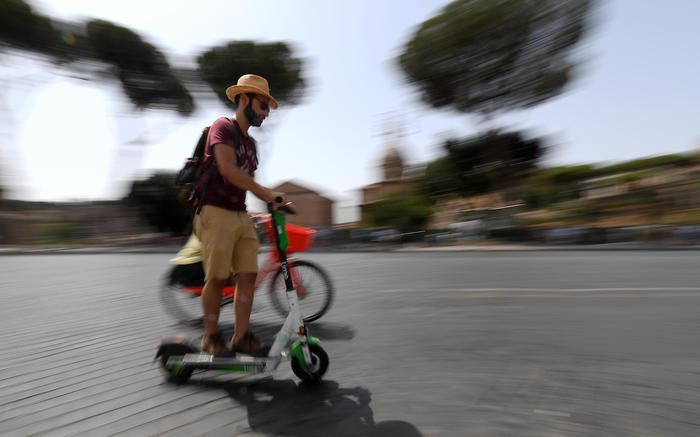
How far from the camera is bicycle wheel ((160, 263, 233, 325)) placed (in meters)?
4.61

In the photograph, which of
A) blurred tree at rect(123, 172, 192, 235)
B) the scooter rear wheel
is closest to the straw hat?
the scooter rear wheel

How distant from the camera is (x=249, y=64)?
101 ft

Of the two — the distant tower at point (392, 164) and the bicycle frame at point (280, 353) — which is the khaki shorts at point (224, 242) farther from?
the distant tower at point (392, 164)

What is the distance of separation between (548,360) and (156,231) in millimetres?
27163

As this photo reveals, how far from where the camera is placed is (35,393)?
9.04 ft

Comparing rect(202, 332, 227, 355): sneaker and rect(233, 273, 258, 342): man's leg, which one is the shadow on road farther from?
rect(233, 273, 258, 342): man's leg

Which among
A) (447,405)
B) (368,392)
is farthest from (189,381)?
(447,405)

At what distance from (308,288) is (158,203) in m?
25.0

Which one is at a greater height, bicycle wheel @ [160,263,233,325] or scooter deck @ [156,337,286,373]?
bicycle wheel @ [160,263,233,325]

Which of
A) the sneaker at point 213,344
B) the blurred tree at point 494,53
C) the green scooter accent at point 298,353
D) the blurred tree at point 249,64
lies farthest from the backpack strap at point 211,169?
the blurred tree at point 249,64

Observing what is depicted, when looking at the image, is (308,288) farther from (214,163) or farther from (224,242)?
(214,163)

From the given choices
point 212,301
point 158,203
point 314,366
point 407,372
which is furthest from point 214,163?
point 158,203

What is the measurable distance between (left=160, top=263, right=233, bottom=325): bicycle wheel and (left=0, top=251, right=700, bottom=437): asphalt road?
0.23 meters

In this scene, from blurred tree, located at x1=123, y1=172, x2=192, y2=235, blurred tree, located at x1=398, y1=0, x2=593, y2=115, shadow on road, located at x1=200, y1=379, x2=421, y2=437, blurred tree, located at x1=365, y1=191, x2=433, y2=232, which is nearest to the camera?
shadow on road, located at x1=200, y1=379, x2=421, y2=437
